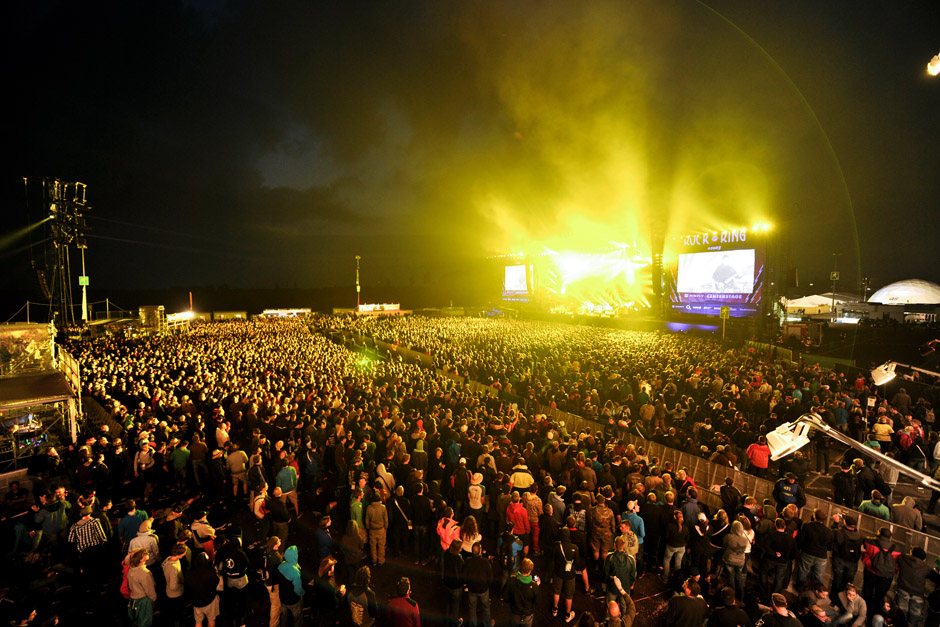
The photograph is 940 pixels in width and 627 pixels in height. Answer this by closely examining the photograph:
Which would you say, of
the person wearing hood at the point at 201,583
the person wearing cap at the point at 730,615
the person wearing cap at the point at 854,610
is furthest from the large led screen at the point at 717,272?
the person wearing hood at the point at 201,583

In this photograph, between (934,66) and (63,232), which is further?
(63,232)

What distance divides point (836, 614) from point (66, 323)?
40536 mm

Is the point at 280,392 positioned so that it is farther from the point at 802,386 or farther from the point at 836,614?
the point at 802,386

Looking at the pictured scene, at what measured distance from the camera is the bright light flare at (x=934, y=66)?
6762 mm

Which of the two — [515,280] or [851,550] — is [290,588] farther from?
[515,280]

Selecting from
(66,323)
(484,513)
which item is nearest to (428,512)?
(484,513)

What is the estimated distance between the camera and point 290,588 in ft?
15.4

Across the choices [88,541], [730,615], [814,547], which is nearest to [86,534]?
[88,541]

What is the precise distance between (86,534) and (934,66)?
14339mm

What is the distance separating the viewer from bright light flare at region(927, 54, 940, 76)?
6.76 metres

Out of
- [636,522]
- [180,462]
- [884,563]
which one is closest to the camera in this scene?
[884,563]

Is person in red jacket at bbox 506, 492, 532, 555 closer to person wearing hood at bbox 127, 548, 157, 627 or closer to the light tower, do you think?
person wearing hood at bbox 127, 548, 157, 627

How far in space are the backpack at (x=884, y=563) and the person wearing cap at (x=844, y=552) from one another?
165 mm

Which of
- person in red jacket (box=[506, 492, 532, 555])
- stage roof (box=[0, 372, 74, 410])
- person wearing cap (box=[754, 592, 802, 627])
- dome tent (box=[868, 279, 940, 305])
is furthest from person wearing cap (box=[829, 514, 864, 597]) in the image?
dome tent (box=[868, 279, 940, 305])
